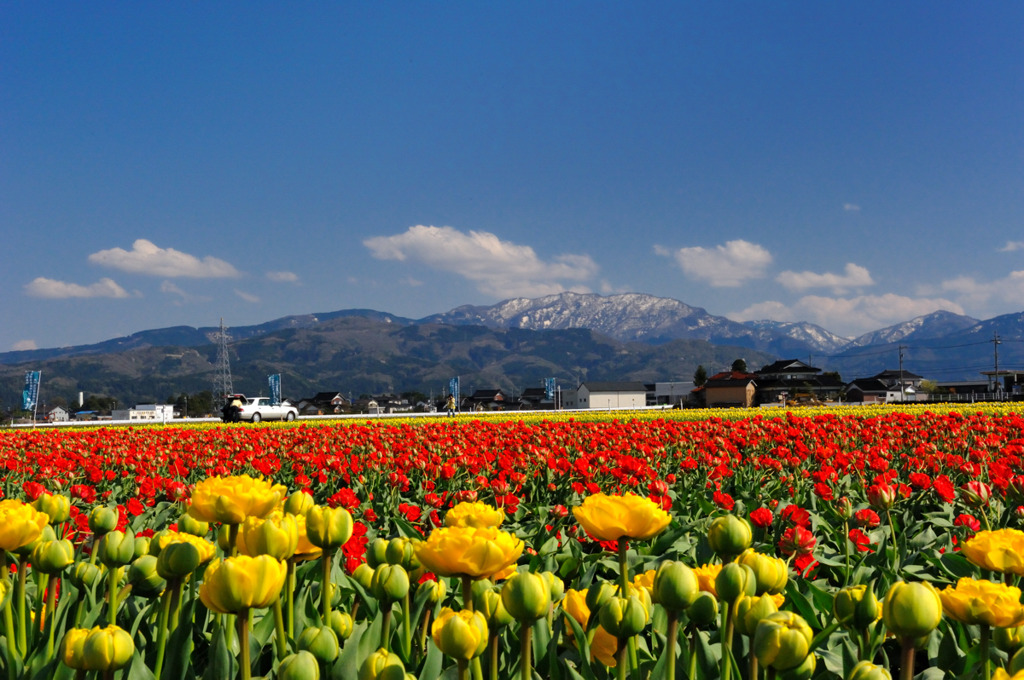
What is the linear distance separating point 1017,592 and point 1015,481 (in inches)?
173

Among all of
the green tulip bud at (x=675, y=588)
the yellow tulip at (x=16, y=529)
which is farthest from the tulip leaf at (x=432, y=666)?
the yellow tulip at (x=16, y=529)

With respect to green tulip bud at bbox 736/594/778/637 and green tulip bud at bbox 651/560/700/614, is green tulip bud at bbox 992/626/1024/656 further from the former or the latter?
green tulip bud at bbox 651/560/700/614

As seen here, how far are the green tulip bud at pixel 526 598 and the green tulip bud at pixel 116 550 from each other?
48.0 inches

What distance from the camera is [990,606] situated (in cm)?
135

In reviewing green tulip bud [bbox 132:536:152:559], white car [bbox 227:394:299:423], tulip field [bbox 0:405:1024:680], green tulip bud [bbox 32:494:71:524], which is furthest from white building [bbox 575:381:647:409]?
green tulip bud [bbox 132:536:152:559]

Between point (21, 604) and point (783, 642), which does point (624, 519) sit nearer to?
point (783, 642)

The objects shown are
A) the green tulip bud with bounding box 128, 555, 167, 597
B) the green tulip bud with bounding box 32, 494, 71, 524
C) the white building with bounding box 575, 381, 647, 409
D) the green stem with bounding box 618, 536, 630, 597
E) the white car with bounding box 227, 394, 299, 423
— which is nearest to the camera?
the green stem with bounding box 618, 536, 630, 597

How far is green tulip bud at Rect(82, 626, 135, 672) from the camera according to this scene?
4.41ft

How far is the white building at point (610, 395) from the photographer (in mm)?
100000

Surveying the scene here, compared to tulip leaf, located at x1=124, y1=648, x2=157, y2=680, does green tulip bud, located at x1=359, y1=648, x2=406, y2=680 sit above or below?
above

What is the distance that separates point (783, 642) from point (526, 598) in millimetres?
473

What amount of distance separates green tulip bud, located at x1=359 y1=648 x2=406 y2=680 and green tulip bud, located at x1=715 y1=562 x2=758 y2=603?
0.70 metres

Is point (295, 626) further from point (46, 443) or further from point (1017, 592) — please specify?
point (46, 443)

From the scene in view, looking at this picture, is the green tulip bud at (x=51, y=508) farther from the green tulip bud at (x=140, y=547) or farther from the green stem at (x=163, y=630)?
the green stem at (x=163, y=630)
